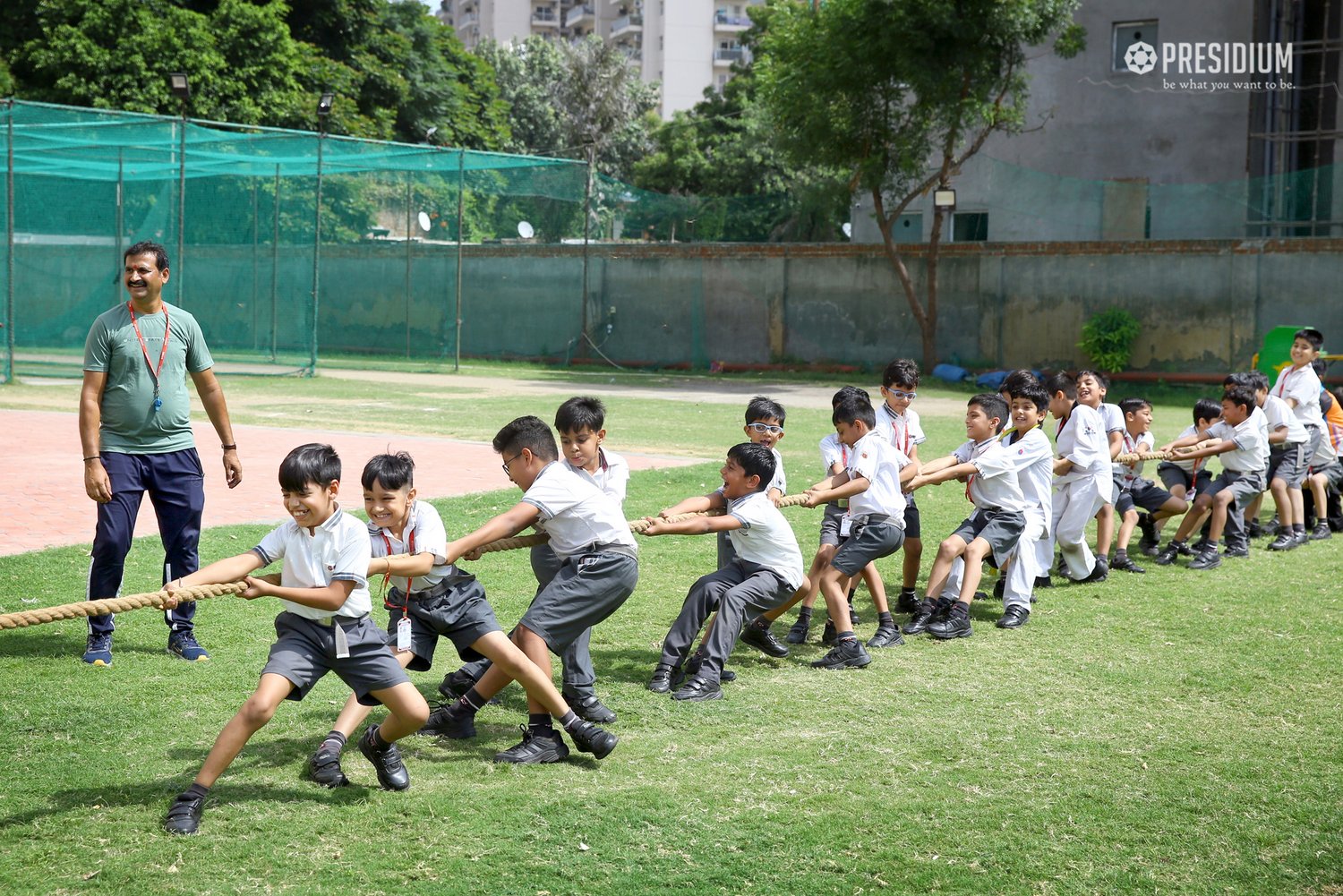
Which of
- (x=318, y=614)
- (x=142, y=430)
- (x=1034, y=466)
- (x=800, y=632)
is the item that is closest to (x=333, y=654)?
(x=318, y=614)

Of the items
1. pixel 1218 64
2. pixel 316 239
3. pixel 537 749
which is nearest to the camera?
pixel 537 749

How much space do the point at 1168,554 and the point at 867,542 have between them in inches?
149

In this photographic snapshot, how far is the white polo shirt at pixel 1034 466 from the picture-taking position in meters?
7.43

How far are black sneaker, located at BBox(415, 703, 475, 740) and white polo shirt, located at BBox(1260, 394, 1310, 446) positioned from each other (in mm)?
7410

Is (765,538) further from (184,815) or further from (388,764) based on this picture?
(184,815)

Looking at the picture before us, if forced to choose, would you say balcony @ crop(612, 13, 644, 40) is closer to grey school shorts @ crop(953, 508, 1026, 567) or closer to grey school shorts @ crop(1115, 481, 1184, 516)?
grey school shorts @ crop(1115, 481, 1184, 516)

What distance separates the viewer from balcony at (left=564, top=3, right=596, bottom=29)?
82.8 meters

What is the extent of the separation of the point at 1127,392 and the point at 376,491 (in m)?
19.4

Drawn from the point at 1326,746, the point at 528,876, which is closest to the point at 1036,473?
the point at 1326,746

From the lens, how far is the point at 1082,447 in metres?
8.35

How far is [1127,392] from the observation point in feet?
71.4

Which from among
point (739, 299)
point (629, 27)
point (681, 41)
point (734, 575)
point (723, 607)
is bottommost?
point (723, 607)

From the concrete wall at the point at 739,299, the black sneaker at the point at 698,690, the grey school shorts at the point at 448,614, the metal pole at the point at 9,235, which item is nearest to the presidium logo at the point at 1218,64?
the concrete wall at the point at 739,299

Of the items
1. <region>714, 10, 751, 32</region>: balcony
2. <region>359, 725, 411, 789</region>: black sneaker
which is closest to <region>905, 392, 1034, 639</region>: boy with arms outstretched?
<region>359, 725, 411, 789</region>: black sneaker
